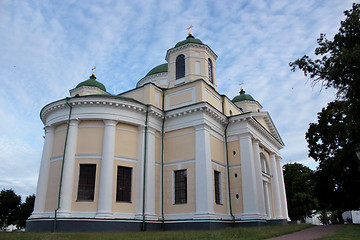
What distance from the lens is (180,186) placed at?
19422 mm

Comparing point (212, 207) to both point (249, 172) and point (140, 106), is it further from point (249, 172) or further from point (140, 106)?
point (140, 106)

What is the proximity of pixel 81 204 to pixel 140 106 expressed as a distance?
6.84m

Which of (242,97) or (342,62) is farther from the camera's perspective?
(242,97)

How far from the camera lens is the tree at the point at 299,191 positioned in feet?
141

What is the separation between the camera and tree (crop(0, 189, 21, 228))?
4050 cm

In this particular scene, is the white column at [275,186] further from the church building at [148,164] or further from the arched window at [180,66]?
the arched window at [180,66]

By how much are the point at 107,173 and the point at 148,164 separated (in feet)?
9.25

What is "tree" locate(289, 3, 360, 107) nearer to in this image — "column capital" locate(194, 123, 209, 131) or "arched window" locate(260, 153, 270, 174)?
"column capital" locate(194, 123, 209, 131)

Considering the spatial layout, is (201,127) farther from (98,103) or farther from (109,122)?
(98,103)

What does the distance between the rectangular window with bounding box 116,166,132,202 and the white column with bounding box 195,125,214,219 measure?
4157 millimetres

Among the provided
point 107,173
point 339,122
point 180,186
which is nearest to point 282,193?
point 339,122

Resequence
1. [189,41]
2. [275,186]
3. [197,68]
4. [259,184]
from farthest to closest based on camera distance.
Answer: [275,186]
[189,41]
[197,68]
[259,184]

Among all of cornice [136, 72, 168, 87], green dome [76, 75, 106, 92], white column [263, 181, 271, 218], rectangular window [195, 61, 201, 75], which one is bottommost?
white column [263, 181, 271, 218]

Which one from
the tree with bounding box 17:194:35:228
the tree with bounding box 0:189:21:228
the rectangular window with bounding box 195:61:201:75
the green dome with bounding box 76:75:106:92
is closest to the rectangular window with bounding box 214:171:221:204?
the rectangular window with bounding box 195:61:201:75
